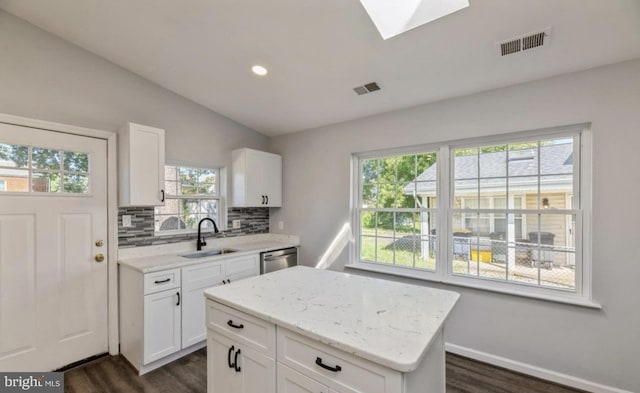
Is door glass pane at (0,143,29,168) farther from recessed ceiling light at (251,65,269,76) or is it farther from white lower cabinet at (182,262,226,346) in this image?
recessed ceiling light at (251,65,269,76)

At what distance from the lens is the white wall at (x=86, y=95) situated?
2252mm

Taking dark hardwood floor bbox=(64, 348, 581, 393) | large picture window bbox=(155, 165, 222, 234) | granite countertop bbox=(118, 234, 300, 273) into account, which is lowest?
dark hardwood floor bbox=(64, 348, 581, 393)

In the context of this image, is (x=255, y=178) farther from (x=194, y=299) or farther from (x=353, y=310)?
(x=353, y=310)

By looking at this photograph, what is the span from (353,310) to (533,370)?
208 cm

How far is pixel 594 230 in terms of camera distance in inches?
85.1

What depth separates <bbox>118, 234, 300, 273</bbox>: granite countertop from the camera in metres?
2.55

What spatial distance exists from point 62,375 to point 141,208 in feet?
4.94


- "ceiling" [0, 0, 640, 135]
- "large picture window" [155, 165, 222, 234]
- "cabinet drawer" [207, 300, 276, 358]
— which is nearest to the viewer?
"cabinet drawer" [207, 300, 276, 358]

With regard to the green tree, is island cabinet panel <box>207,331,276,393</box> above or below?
below

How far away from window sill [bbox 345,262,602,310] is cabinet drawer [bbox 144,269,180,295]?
6.14ft

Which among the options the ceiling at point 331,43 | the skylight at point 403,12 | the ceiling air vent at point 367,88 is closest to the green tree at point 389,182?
the ceiling at point 331,43

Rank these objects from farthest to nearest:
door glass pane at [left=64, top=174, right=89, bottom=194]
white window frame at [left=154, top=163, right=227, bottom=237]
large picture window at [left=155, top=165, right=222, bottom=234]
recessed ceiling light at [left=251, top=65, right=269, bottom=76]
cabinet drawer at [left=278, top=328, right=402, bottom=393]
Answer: white window frame at [left=154, top=163, right=227, bottom=237], large picture window at [left=155, top=165, right=222, bottom=234], recessed ceiling light at [left=251, top=65, right=269, bottom=76], door glass pane at [left=64, top=174, right=89, bottom=194], cabinet drawer at [left=278, top=328, right=402, bottom=393]
